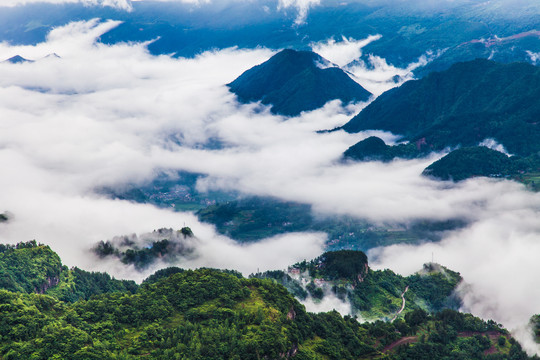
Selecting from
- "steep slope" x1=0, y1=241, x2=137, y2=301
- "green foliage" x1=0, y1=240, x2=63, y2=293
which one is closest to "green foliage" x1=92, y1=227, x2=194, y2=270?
"steep slope" x1=0, y1=241, x2=137, y2=301

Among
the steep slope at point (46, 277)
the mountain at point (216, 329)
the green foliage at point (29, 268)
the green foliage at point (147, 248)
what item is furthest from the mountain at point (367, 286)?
the green foliage at point (29, 268)

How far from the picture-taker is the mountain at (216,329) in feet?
244

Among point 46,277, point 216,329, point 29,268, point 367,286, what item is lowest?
point 367,286

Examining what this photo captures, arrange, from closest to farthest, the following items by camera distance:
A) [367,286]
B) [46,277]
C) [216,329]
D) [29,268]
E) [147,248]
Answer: [216,329] < [29,268] < [46,277] < [367,286] < [147,248]

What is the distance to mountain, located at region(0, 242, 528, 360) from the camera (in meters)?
74.3

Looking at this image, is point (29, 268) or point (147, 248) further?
point (147, 248)

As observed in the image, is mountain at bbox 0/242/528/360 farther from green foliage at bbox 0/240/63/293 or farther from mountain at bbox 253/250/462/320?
green foliage at bbox 0/240/63/293

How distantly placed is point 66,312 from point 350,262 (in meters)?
68.2

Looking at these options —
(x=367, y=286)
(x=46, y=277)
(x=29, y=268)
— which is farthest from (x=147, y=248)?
(x=367, y=286)

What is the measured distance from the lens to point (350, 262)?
443 ft

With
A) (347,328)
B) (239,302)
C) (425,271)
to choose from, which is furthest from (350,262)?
(239,302)

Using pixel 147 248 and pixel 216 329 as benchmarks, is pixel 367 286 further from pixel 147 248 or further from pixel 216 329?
pixel 147 248

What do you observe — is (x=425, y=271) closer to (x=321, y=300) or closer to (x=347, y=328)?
(x=321, y=300)

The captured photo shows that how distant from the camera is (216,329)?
80000mm
